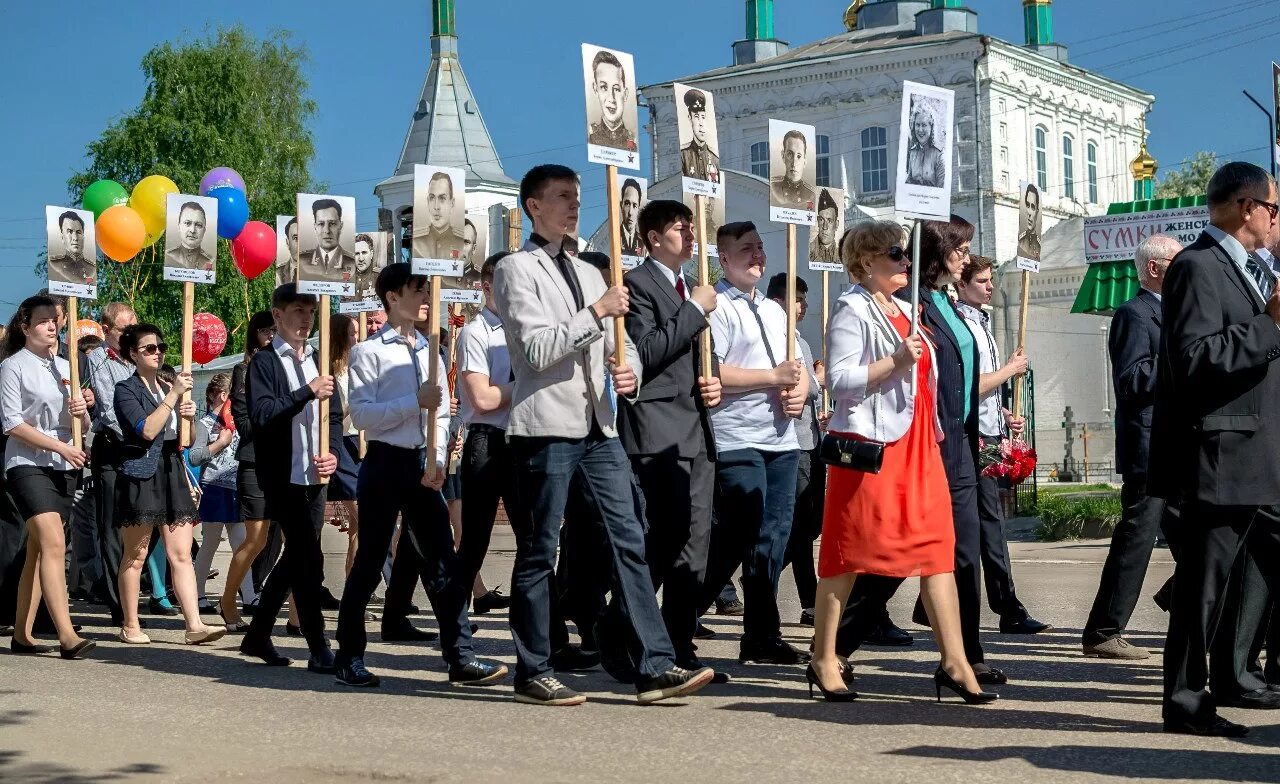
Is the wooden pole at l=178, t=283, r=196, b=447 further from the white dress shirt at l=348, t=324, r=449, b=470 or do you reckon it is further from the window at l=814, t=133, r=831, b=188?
Answer: the window at l=814, t=133, r=831, b=188

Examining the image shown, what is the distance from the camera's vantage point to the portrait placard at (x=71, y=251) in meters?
11.3

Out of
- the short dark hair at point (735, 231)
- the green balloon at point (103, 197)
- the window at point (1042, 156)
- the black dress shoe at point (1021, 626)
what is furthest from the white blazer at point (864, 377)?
the window at point (1042, 156)

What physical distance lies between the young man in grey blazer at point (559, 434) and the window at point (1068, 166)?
2106 inches

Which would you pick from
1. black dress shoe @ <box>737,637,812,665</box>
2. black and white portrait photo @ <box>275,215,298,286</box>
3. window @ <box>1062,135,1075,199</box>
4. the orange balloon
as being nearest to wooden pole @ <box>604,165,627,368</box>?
black dress shoe @ <box>737,637,812,665</box>

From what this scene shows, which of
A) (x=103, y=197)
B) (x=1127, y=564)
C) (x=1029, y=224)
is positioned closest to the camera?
(x=1127, y=564)

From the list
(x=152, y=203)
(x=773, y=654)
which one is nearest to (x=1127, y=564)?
(x=773, y=654)

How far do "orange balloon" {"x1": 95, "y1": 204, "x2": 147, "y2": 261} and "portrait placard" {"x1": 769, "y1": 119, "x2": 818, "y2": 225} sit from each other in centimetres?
726

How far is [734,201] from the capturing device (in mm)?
56156

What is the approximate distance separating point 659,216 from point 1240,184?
2.70m

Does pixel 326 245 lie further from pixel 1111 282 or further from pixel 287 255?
pixel 1111 282

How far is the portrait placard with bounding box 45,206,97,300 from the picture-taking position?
11344mm

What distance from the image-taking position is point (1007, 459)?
32.9 ft

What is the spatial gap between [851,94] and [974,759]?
52.8 metres

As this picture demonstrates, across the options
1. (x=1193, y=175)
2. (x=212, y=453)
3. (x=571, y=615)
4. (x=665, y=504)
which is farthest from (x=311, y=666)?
(x=1193, y=175)
